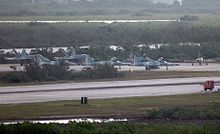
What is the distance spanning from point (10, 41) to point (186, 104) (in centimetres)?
6512

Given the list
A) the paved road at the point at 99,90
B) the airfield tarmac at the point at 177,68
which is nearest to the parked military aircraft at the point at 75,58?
the airfield tarmac at the point at 177,68

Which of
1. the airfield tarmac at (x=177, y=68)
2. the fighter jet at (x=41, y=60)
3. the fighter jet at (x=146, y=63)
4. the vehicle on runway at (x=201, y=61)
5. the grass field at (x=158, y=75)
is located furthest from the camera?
the vehicle on runway at (x=201, y=61)

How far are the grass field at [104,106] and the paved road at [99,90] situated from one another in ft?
8.54

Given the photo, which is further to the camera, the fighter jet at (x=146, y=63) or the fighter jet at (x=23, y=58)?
the fighter jet at (x=23, y=58)

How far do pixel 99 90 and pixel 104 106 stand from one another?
31.3 ft

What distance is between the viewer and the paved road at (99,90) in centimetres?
5981

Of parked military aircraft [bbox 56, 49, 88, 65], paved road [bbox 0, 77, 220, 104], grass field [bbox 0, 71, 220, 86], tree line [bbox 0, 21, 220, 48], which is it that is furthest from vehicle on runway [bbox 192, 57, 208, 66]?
paved road [bbox 0, 77, 220, 104]

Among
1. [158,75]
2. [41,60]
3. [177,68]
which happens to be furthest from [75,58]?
[158,75]

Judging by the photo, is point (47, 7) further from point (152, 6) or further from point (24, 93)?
point (24, 93)

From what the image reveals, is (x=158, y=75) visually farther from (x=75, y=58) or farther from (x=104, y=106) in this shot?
(x=104, y=106)

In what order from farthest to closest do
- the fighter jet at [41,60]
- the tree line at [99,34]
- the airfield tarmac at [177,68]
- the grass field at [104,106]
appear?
the tree line at [99,34] → the fighter jet at [41,60] → the airfield tarmac at [177,68] → the grass field at [104,106]

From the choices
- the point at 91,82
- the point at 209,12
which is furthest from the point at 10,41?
the point at 209,12

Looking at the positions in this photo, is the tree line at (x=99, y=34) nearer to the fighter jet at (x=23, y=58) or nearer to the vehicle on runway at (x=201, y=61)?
the vehicle on runway at (x=201, y=61)

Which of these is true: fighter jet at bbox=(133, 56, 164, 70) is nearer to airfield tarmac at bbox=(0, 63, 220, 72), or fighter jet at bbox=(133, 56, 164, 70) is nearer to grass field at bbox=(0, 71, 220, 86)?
airfield tarmac at bbox=(0, 63, 220, 72)
